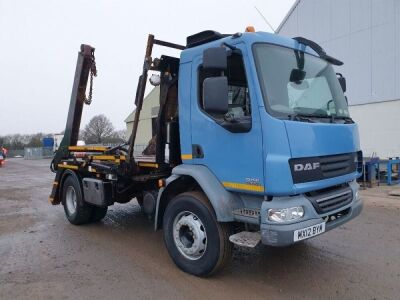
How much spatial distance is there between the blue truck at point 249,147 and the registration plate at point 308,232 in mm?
11

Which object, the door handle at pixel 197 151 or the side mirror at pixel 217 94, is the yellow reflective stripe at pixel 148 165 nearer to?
the door handle at pixel 197 151

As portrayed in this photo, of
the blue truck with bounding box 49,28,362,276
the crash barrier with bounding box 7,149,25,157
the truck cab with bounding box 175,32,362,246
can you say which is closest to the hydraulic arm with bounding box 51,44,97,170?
the blue truck with bounding box 49,28,362,276

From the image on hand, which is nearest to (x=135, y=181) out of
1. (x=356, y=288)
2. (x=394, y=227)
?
(x=356, y=288)

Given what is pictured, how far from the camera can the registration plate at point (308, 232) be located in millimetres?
3760

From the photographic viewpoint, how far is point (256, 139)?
392 cm

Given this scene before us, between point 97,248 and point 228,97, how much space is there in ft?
11.0

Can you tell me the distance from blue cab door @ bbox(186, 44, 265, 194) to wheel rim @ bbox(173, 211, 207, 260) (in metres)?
0.63

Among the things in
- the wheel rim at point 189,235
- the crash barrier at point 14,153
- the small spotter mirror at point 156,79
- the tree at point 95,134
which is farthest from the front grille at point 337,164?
the crash barrier at point 14,153

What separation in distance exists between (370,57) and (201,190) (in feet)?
46.9

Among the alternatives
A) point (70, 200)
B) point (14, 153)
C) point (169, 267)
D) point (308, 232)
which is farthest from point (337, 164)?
point (14, 153)

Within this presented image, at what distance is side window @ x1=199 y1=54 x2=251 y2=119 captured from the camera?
4.10m

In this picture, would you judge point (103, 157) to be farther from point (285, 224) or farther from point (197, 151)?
point (285, 224)

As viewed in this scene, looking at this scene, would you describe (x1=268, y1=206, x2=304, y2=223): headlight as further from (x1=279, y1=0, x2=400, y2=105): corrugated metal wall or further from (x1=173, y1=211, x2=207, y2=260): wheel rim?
(x1=279, y1=0, x2=400, y2=105): corrugated metal wall

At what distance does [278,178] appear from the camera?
3.75 meters
